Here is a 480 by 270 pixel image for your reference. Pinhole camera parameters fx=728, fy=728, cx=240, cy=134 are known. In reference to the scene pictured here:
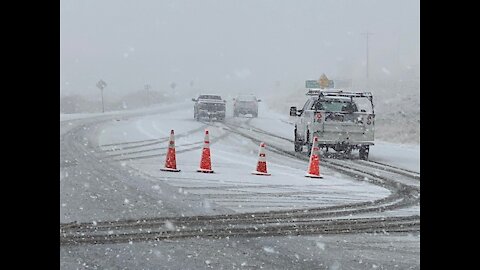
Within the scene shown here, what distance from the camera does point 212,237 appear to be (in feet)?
26.2

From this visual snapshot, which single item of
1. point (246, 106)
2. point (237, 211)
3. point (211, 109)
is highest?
point (246, 106)

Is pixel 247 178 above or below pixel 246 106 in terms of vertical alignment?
below

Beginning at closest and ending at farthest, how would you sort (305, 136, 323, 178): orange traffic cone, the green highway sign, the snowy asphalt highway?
the snowy asphalt highway, (305, 136, 323, 178): orange traffic cone, the green highway sign

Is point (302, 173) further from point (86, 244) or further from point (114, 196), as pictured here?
point (86, 244)

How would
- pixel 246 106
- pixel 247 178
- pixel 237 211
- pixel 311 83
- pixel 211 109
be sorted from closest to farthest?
pixel 237 211
pixel 247 178
pixel 311 83
pixel 211 109
pixel 246 106

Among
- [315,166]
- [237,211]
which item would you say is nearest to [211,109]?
[315,166]

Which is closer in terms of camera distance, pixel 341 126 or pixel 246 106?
pixel 341 126

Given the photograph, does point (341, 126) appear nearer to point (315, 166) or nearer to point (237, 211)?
point (315, 166)

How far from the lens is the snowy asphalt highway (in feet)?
22.8

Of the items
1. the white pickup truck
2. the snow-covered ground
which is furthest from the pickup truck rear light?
the snow-covered ground

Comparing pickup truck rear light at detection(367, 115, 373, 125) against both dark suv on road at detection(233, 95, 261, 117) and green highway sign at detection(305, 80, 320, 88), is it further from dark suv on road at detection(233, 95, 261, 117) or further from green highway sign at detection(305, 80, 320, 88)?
dark suv on road at detection(233, 95, 261, 117)

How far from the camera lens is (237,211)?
9.83 metres
